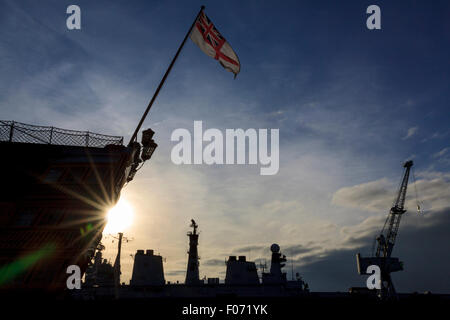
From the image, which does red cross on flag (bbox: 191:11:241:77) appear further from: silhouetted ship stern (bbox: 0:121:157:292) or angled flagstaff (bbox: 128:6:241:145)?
silhouetted ship stern (bbox: 0:121:157:292)

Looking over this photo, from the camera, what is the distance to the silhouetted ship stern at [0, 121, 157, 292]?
13.3m

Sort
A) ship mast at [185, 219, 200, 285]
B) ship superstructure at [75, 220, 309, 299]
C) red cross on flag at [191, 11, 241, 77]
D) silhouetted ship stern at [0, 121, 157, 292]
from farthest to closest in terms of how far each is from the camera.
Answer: ship mast at [185, 219, 200, 285], ship superstructure at [75, 220, 309, 299], red cross on flag at [191, 11, 241, 77], silhouetted ship stern at [0, 121, 157, 292]

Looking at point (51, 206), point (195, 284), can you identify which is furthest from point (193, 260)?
point (51, 206)

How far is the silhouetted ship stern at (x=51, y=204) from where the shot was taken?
1333cm

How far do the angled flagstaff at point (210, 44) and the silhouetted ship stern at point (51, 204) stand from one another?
310cm

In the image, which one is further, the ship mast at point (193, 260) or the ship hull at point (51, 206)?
the ship mast at point (193, 260)

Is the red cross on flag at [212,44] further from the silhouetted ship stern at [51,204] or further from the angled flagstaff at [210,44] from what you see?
the silhouetted ship stern at [51,204]

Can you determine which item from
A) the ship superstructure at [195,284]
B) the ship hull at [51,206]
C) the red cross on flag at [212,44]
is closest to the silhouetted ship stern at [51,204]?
the ship hull at [51,206]

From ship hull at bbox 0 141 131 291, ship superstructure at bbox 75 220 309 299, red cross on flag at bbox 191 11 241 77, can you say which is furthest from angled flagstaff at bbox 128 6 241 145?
ship superstructure at bbox 75 220 309 299

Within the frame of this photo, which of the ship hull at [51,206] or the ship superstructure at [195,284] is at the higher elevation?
A: the ship hull at [51,206]

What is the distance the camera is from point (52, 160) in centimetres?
1589

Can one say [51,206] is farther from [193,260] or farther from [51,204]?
[193,260]
